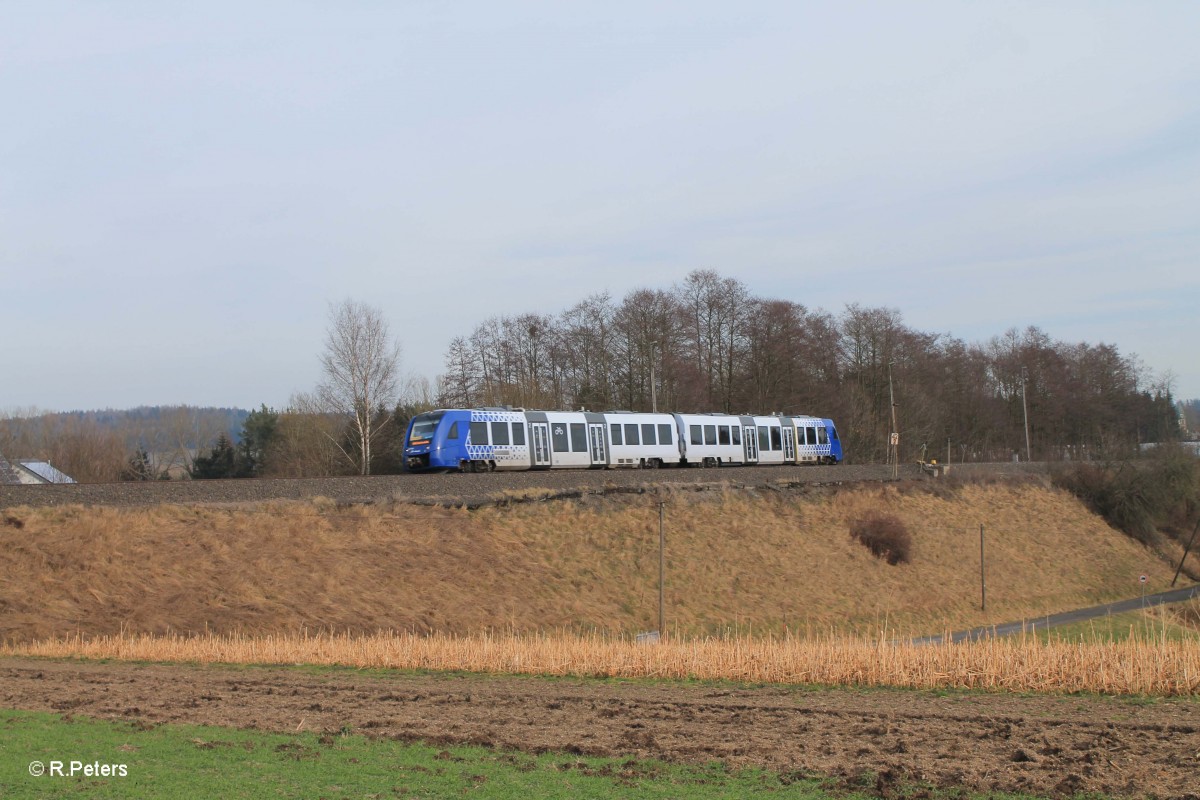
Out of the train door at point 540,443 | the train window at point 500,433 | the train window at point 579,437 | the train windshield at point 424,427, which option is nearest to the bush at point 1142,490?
the train window at point 579,437

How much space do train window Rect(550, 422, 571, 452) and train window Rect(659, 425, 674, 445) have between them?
6.41m

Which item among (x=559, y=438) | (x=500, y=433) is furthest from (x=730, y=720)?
(x=559, y=438)

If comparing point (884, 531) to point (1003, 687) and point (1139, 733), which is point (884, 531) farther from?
point (1139, 733)

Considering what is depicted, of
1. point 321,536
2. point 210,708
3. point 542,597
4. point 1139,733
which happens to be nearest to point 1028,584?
point 542,597

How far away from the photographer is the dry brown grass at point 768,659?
1496 centimetres

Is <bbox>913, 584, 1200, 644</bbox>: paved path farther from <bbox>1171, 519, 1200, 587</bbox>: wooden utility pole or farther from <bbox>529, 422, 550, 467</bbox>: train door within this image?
<bbox>529, 422, 550, 467</bbox>: train door

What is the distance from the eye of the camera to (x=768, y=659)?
17.4m

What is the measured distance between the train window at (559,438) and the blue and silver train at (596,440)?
41mm

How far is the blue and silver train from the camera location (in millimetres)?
38469

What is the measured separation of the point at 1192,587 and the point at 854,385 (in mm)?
30076

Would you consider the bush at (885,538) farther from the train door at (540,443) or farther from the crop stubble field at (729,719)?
the crop stubble field at (729,719)

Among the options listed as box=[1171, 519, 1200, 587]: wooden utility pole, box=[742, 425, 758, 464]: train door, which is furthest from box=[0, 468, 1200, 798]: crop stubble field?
box=[1171, 519, 1200, 587]: wooden utility pole

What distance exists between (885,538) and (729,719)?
34.6 meters

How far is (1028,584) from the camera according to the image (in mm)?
47375
